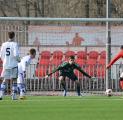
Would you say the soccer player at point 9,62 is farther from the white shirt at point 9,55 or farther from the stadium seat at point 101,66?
the stadium seat at point 101,66

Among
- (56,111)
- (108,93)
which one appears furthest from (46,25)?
(56,111)

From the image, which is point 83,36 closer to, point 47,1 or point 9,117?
point 9,117

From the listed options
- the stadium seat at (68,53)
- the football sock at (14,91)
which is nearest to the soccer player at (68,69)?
the stadium seat at (68,53)

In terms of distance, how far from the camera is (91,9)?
1662 inches

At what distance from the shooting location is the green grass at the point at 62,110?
47.2ft

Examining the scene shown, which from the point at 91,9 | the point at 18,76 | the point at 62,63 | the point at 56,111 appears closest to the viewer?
the point at 56,111

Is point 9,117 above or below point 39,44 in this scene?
below

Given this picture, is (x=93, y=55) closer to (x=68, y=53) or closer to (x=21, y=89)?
(x=68, y=53)

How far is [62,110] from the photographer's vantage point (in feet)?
52.2

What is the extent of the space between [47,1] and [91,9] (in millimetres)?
3668

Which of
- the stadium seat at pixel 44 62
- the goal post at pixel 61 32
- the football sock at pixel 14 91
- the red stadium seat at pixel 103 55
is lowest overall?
the football sock at pixel 14 91

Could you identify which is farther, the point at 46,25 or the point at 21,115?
the point at 46,25

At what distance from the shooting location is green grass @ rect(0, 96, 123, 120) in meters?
14.4

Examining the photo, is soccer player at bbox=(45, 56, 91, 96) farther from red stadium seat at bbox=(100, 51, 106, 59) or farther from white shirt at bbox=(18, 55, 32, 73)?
red stadium seat at bbox=(100, 51, 106, 59)
